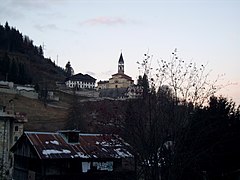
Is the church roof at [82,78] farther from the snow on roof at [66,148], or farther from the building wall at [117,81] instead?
the snow on roof at [66,148]

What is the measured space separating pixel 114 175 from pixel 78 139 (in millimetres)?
4408

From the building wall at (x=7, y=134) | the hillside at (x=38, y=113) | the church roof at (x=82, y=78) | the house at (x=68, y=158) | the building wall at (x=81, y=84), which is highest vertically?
the church roof at (x=82, y=78)

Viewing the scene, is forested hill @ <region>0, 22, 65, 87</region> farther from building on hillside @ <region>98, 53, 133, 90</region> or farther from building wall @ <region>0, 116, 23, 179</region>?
building wall @ <region>0, 116, 23, 179</region>

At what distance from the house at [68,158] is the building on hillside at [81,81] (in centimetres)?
8930

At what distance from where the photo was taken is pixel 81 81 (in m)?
122

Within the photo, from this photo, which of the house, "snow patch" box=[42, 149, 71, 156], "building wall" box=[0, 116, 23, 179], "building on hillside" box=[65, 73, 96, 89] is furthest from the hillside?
"building on hillside" box=[65, 73, 96, 89]

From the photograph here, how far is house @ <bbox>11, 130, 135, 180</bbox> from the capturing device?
23.1 m

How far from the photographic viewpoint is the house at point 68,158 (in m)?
23.1

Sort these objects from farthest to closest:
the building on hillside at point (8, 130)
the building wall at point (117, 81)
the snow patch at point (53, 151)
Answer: the building wall at point (117, 81), the building on hillside at point (8, 130), the snow patch at point (53, 151)

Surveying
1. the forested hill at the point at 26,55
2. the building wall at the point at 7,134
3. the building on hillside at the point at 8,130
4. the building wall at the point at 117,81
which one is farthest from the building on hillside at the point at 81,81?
the building wall at the point at 7,134

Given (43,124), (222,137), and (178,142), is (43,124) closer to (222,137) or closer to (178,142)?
(222,137)

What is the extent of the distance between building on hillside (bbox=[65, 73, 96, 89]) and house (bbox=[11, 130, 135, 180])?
89301 mm

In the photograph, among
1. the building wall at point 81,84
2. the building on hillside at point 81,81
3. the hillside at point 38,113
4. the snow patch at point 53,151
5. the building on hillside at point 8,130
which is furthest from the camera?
the building on hillside at point 81,81

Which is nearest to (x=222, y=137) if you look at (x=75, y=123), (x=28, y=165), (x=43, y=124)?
(x=28, y=165)
